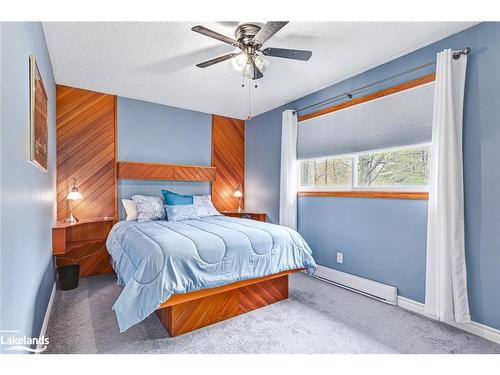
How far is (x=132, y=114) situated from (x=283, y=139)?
237 centimetres

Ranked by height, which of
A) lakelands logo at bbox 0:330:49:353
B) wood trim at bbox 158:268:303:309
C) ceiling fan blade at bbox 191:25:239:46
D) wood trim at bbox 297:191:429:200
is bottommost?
wood trim at bbox 158:268:303:309

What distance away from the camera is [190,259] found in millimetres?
2088

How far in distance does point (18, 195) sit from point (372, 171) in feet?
10.5

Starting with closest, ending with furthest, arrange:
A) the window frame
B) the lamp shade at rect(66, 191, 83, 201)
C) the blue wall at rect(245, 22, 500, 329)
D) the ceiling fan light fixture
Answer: the blue wall at rect(245, 22, 500, 329)
the ceiling fan light fixture
the window frame
the lamp shade at rect(66, 191, 83, 201)

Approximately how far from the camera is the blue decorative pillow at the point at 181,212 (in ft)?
11.6

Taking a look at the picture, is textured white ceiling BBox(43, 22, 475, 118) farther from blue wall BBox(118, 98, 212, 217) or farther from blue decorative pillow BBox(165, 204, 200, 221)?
blue decorative pillow BBox(165, 204, 200, 221)

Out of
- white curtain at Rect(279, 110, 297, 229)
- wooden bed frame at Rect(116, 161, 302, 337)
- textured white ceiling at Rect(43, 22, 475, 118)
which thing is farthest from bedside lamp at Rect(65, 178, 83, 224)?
white curtain at Rect(279, 110, 297, 229)

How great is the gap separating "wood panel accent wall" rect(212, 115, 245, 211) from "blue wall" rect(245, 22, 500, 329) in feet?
4.73

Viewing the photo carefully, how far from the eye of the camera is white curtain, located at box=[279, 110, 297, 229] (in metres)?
3.90

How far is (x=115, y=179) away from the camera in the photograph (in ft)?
12.9

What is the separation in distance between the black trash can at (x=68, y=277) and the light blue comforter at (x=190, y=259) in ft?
Result: 2.04

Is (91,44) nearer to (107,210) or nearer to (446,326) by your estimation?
(107,210)

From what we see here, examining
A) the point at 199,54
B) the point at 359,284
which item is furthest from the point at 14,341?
the point at 359,284

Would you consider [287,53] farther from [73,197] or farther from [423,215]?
[73,197]
